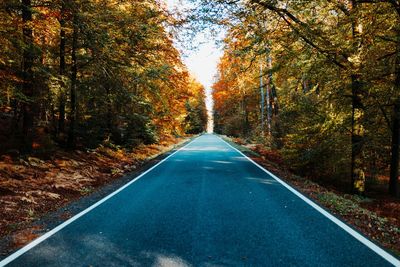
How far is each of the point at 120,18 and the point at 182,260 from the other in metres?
11.2

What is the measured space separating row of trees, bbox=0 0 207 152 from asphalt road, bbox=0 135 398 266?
5457mm

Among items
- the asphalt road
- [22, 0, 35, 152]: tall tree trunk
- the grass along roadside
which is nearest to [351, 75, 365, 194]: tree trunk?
the asphalt road

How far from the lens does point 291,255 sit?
4.46 meters

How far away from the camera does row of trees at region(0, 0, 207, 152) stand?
35.9ft

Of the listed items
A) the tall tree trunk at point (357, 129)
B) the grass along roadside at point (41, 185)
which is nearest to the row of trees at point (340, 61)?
the tall tree trunk at point (357, 129)

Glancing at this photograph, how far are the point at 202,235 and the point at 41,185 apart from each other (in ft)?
21.9

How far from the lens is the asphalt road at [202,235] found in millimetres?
4363

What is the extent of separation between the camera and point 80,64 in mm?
16125

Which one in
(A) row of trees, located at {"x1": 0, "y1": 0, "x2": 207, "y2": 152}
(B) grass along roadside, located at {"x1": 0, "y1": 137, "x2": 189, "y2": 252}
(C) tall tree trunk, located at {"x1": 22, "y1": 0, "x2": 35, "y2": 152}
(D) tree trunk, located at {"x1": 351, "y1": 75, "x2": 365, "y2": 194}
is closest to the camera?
(B) grass along roadside, located at {"x1": 0, "y1": 137, "x2": 189, "y2": 252}

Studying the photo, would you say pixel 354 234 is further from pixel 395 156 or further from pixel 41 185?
pixel 41 185

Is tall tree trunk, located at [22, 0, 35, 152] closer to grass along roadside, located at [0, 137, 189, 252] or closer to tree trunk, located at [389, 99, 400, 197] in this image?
grass along roadside, located at [0, 137, 189, 252]

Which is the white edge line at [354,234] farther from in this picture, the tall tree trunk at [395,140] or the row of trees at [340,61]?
the tall tree trunk at [395,140]

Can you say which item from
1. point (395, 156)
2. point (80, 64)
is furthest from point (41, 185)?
point (395, 156)

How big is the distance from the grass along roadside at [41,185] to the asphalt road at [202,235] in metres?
0.92
